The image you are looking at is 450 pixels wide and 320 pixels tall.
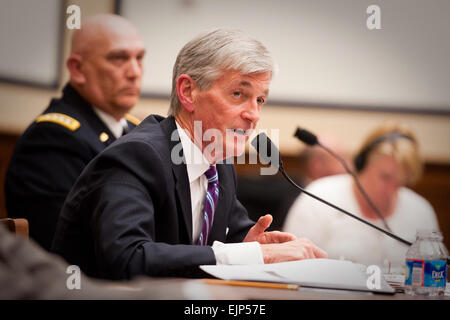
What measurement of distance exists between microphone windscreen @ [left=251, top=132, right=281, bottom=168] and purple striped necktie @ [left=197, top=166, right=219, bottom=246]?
13 centimetres

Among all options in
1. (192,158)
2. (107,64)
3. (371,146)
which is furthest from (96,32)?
(371,146)

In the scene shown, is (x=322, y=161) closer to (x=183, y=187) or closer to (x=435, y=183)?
(x=435, y=183)

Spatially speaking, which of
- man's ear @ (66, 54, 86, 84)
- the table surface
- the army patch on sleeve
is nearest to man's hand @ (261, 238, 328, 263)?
the table surface

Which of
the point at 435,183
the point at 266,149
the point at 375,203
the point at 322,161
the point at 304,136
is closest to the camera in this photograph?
the point at 266,149

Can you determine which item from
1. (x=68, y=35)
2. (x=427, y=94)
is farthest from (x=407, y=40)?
(x=68, y=35)

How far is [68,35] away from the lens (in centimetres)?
411

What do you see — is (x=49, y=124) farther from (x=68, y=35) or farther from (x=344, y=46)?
(x=344, y=46)

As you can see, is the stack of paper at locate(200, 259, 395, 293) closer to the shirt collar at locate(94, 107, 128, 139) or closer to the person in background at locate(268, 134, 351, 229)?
the shirt collar at locate(94, 107, 128, 139)

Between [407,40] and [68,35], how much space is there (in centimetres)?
219

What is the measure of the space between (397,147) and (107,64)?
1.47m

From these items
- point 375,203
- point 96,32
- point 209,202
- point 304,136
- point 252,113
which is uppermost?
point 96,32

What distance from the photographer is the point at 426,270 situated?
1.35 meters

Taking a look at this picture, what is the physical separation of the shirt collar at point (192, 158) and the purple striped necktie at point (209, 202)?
0.10ft

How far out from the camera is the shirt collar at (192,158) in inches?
63.7
